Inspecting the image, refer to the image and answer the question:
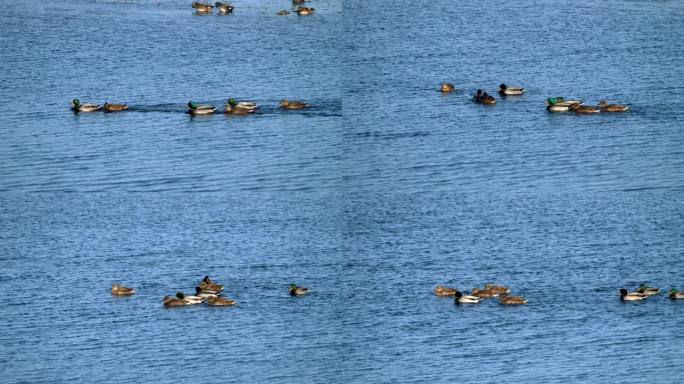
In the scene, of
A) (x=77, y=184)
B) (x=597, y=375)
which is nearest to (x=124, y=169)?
(x=77, y=184)

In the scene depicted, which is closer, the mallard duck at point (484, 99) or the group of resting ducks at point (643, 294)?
the group of resting ducks at point (643, 294)

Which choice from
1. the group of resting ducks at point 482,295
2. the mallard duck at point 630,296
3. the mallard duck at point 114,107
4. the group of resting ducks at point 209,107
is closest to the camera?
the group of resting ducks at point 482,295

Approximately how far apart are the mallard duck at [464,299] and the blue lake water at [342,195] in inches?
15.5

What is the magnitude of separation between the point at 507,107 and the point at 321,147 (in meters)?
8.67

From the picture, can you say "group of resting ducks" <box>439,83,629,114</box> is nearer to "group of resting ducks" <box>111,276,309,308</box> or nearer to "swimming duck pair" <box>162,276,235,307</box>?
"group of resting ducks" <box>111,276,309,308</box>

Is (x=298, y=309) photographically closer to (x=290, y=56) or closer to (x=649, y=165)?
(x=649, y=165)

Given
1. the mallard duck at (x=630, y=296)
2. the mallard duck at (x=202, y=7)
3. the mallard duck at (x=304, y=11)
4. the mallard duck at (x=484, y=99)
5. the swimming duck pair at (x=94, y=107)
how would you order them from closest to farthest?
the mallard duck at (x=630, y=296) → the swimming duck pair at (x=94, y=107) → the mallard duck at (x=484, y=99) → the mallard duck at (x=304, y=11) → the mallard duck at (x=202, y=7)

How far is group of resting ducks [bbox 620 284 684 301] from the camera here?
54.7 metres

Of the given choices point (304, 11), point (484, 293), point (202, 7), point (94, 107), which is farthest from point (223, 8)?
point (484, 293)

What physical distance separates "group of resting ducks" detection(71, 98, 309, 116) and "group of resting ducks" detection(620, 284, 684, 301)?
740 inches

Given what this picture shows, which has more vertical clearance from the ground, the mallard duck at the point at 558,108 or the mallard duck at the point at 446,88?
the mallard duck at the point at 446,88

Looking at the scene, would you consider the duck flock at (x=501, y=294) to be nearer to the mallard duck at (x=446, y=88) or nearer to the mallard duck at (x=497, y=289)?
the mallard duck at (x=497, y=289)

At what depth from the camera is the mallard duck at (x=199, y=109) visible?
71250mm

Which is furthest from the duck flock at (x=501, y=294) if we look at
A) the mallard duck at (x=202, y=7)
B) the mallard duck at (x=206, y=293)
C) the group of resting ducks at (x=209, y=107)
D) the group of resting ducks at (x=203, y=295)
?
the mallard duck at (x=202, y=7)
